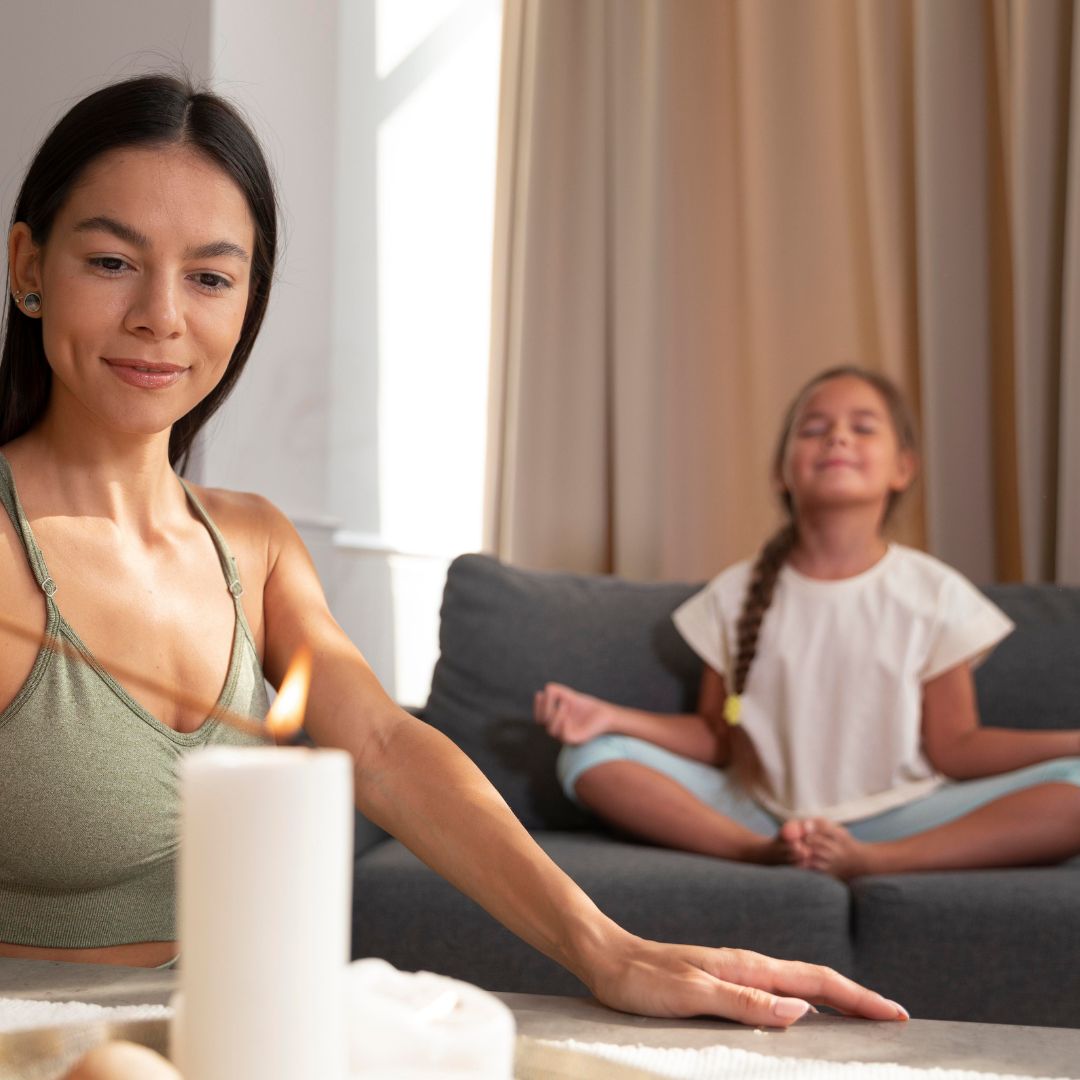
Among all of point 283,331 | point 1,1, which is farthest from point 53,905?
point 1,1

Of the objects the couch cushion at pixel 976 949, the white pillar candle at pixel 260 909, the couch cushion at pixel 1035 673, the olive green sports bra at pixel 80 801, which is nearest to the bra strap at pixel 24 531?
the olive green sports bra at pixel 80 801

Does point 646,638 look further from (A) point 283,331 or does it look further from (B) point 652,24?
(B) point 652,24

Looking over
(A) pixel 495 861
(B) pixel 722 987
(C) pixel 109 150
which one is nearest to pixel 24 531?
(C) pixel 109 150

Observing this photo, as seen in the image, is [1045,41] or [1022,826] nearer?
[1022,826]

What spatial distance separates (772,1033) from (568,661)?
5.38ft

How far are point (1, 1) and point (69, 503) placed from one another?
63.8 inches

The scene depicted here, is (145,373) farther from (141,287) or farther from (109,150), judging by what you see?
(109,150)

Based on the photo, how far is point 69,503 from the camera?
1.08 m

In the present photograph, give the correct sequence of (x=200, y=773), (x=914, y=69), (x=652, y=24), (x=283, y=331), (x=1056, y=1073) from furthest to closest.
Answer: (x=652, y=24), (x=914, y=69), (x=283, y=331), (x=1056, y=1073), (x=200, y=773)

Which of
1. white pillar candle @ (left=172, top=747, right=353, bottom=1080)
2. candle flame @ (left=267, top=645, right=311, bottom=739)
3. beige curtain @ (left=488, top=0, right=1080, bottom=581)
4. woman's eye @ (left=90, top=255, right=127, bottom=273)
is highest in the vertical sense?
beige curtain @ (left=488, top=0, right=1080, bottom=581)

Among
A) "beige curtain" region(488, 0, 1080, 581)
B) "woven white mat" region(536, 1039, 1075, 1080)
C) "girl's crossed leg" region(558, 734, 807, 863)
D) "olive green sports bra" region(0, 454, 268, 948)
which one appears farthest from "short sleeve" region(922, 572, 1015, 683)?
"woven white mat" region(536, 1039, 1075, 1080)

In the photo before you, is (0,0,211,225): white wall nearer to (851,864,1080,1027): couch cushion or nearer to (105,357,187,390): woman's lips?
(105,357,187,390): woman's lips

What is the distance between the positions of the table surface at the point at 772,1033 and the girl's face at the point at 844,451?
5.60ft

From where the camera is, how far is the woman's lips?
3.41ft
